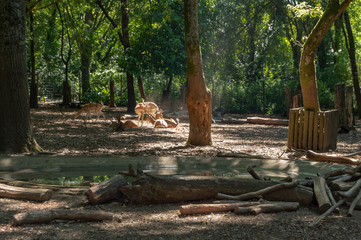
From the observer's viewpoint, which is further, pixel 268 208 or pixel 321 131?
pixel 321 131

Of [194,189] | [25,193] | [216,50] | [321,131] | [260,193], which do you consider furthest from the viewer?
[216,50]

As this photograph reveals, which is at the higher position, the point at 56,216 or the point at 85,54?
the point at 85,54

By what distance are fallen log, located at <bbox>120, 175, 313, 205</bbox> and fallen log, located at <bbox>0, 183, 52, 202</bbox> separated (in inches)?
42.8

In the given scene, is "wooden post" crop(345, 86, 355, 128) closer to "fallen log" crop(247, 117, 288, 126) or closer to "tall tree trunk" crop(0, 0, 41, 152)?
"fallen log" crop(247, 117, 288, 126)

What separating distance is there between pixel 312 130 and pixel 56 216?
7531 mm

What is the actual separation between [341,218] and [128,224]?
8.27ft

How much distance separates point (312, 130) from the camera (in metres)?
11.0

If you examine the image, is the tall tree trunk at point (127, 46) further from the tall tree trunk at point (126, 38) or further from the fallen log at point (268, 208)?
the fallen log at point (268, 208)

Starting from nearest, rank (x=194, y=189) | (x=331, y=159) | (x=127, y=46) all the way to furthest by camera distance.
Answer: (x=194, y=189)
(x=331, y=159)
(x=127, y=46)

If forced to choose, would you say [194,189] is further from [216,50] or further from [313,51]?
[216,50]

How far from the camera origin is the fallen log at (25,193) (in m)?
6.20

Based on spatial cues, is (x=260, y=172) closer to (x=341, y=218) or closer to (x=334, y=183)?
(x=334, y=183)

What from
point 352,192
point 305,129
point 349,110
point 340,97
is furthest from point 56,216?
point 349,110

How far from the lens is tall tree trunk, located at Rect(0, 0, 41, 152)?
9.38 m
